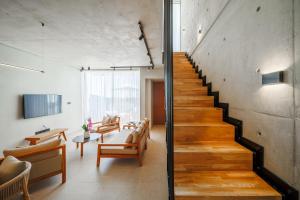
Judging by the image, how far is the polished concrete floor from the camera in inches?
90.0

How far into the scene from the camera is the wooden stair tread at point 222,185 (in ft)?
4.18

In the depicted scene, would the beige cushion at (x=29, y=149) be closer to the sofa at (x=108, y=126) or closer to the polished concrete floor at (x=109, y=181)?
the polished concrete floor at (x=109, y=181)

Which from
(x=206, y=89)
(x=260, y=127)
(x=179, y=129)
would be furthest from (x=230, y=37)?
(x=179, y=129)

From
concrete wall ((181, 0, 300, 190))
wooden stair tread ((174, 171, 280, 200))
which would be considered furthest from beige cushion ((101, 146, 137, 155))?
concrete wall ((181, 0, 300, 190))

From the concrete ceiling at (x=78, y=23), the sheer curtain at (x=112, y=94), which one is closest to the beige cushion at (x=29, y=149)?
the concrete ceiling at (x=78, y=23)

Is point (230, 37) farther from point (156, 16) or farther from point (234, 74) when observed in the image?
point (156, 16)

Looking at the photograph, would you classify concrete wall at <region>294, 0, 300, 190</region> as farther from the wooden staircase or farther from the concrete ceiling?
the concrete ceiling

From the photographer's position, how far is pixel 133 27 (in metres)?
2.81

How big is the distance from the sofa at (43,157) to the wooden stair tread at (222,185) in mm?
2199

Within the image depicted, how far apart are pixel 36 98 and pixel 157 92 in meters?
5.53

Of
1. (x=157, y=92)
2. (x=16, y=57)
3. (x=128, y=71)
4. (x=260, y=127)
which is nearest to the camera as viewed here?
(x=260, y=127)

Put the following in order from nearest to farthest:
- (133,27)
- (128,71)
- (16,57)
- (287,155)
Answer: (287,155) < (133,27) < (16,57) < (128,71)

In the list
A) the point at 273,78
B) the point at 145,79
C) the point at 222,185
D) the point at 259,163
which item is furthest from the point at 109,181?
the point at 145,79

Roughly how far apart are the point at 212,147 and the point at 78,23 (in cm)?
297
